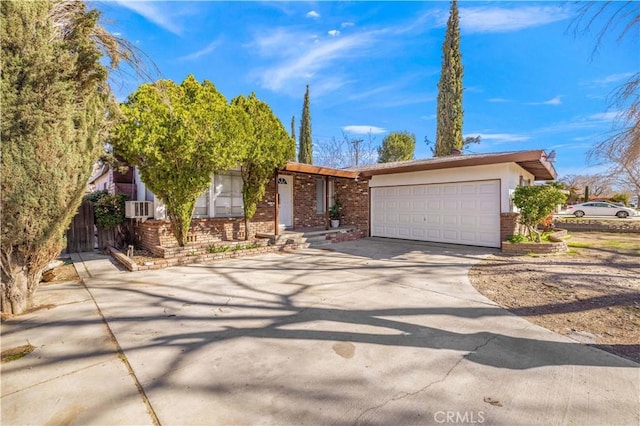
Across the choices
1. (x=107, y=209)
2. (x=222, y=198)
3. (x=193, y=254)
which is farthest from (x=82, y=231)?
(x=193, y=254)

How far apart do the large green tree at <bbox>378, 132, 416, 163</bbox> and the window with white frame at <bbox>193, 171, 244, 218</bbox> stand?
674 inches

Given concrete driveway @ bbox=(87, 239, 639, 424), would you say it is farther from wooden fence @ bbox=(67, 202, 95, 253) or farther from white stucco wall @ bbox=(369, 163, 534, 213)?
white stucco wall @ bbox=(369, 163, 534, 213)

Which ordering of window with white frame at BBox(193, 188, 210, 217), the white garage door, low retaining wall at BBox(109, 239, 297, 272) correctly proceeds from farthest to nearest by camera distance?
1. the white garage door
2. window with white frame at BBox(193, 188, 210, 217)
3. low retaining wall at BBox(109, 239, 297, 272)

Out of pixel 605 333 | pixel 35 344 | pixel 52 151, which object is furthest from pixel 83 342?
pixel 605 333

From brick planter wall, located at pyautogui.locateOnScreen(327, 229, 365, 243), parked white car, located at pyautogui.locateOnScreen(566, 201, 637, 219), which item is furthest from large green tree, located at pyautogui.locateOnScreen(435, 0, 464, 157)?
parked white car, located at pyautogui.locateOnScreen(566, 201, 637, 219)

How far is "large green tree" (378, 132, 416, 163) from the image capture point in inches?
955

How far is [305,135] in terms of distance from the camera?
24.6m

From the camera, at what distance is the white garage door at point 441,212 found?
9.41 m

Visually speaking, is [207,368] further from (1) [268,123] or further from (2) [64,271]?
(1) [268,123]

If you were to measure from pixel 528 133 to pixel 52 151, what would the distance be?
25628 mm

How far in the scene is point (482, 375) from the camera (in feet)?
8.18

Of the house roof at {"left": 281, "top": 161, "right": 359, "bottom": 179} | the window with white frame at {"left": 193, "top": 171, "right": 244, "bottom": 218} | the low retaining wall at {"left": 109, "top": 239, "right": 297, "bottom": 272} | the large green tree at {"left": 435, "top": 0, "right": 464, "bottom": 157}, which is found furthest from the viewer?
the large green tree at {"left": 435, "top": 0, "right": 464, "bottom": 157}

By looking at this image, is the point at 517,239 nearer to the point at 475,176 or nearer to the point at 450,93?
the point at 475,176

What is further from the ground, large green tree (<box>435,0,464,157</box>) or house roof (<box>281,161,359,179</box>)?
large green tree (<box>435,0,464,157</box>)
